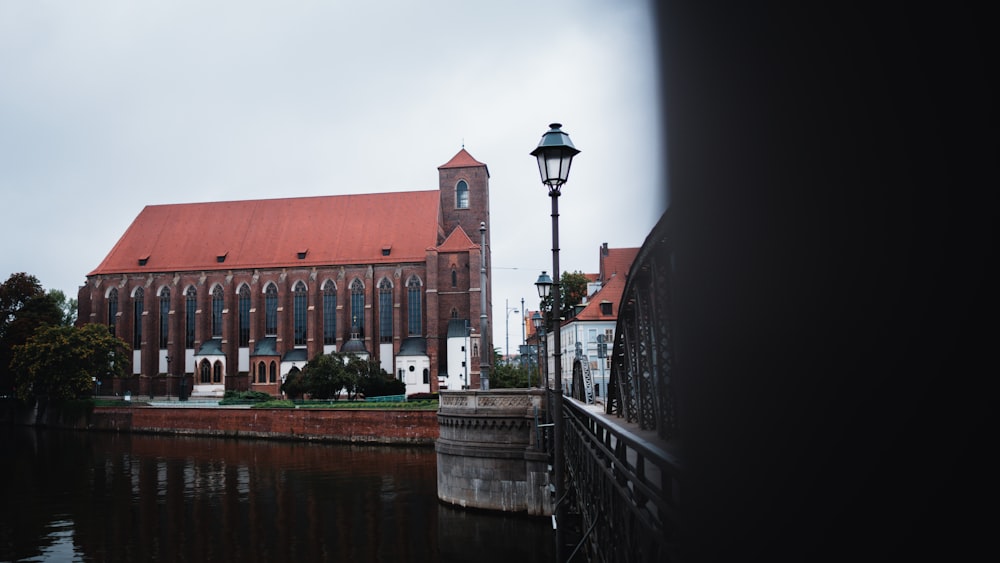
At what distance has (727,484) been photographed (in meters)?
2.07

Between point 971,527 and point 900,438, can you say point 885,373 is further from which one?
point 971,527

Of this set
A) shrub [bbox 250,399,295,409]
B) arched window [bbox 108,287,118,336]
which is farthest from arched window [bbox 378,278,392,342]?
arched window [bbox 108,287,118,336]

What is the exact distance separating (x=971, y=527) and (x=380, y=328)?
171 ft

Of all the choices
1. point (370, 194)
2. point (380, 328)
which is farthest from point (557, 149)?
point (370, 194)

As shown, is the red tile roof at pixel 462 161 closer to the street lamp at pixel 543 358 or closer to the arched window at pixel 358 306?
the arched window at pixel 358 306

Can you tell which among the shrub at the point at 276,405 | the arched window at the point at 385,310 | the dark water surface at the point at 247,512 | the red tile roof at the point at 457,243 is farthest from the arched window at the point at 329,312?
the dark water surface at the point at 247,512

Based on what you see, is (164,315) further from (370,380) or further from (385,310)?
(370,380)

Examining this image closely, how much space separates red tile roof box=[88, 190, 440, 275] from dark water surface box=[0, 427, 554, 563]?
23.6 metres

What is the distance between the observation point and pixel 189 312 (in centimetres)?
5691

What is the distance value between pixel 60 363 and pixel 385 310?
2026cm

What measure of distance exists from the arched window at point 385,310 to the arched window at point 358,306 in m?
1.24

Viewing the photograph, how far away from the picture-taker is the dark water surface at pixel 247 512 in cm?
1573

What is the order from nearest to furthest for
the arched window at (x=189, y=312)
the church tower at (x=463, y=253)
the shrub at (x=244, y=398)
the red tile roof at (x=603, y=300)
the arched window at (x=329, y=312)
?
the red tile roof at (x=603, y=300) → the shrub at (x=244, y=398) → the church tower at (x=463, y=253) → the arched window at (x=329, y=312) → the arched window at (x=189, y=312)

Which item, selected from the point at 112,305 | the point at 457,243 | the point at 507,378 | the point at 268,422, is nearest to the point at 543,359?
the point at 507,378
